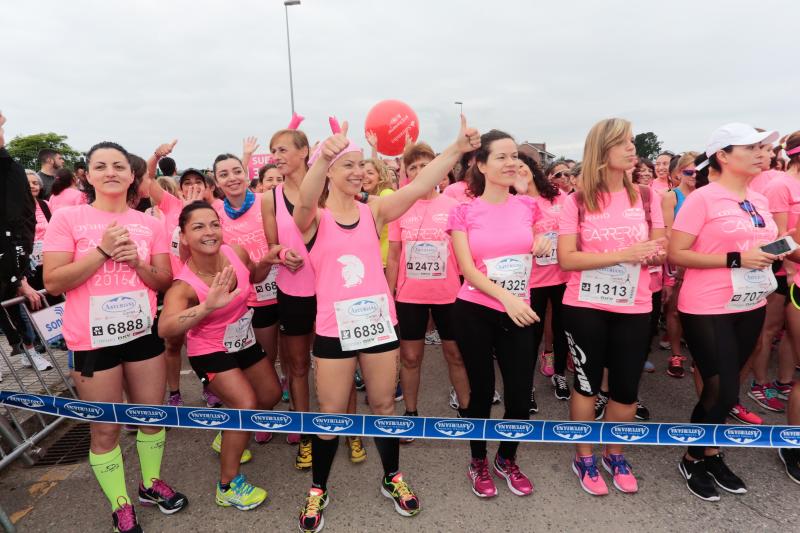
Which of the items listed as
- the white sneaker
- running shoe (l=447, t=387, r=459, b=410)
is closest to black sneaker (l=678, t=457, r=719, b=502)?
running shoe (l=447, t=387, r=459, b=410)

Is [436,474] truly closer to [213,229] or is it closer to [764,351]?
[213,229]

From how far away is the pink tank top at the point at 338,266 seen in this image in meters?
2.46

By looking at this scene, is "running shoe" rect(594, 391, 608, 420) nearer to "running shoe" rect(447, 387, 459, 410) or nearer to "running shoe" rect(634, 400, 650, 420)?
"running shoe" rect(634, 400, 650, 420)

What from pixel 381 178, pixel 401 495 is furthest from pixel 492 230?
pixel 381 178

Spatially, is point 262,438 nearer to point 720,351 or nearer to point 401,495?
point 401,495

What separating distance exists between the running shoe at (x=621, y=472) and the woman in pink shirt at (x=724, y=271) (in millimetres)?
369

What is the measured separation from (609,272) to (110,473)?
3.25 m

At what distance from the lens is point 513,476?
2.89 metres

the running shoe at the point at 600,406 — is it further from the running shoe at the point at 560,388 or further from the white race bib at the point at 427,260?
the white race bib at the point at 427,260

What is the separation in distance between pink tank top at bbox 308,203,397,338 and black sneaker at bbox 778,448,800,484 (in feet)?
10.1

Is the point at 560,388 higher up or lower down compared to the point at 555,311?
lower down

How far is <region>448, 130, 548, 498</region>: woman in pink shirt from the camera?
2623 mm

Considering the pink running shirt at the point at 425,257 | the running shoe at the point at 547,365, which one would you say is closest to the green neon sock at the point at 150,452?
the pink running shirt at the point at 425,257

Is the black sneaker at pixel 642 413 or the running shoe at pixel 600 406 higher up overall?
the running shoe at pixel 600 406
